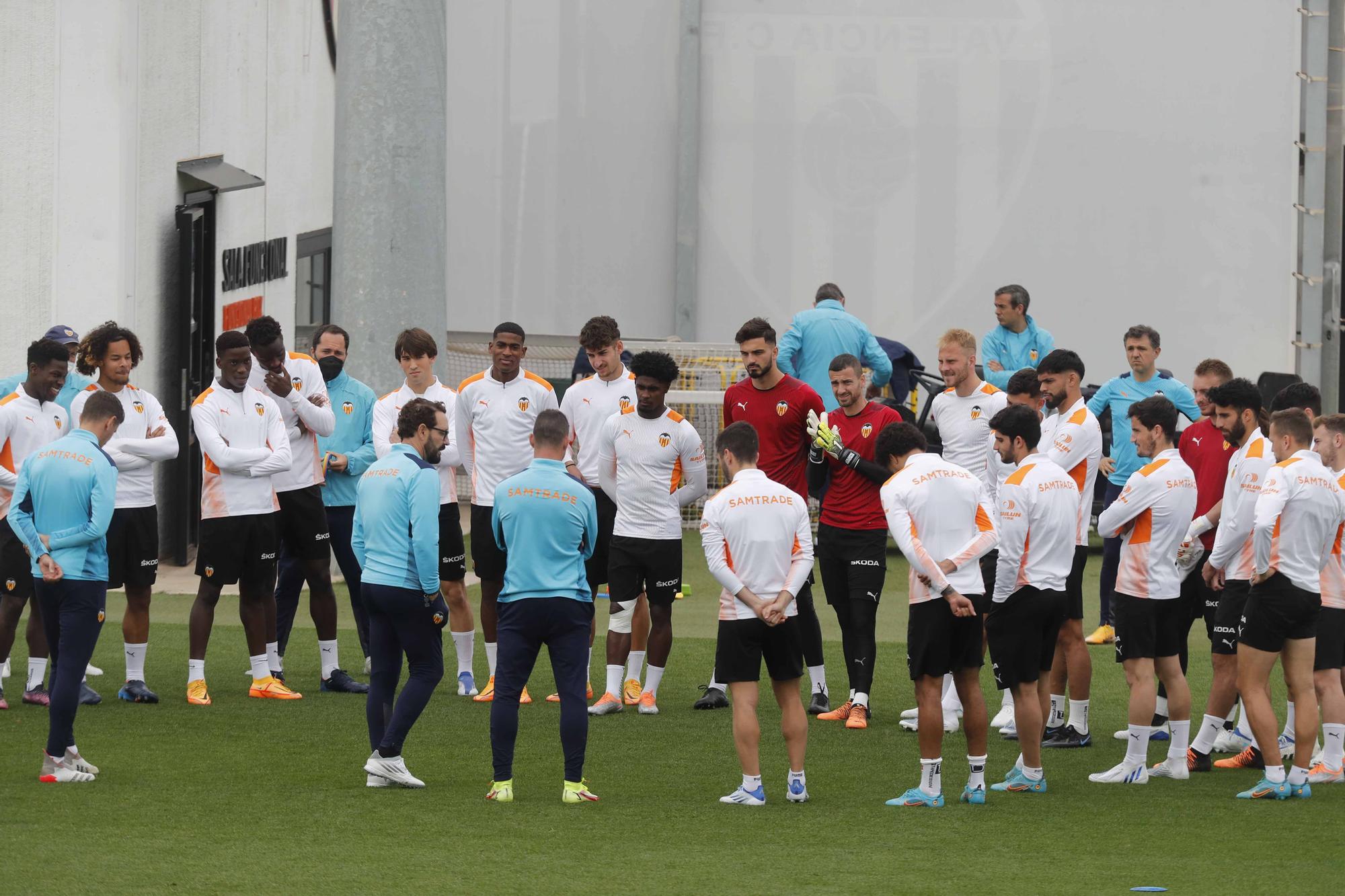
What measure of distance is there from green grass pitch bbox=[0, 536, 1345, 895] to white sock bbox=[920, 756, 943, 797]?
0.10 meters

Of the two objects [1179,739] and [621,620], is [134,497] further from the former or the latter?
[1179,739]

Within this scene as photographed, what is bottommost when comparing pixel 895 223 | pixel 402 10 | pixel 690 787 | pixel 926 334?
pixel 690 787

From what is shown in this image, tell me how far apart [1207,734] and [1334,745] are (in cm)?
57

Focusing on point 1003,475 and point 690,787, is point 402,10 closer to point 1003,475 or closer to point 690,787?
point 1003,475

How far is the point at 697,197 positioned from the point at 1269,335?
5.87 meters

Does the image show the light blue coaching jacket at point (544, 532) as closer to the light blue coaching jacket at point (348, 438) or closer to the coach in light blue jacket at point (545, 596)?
the coach in light blue jacket at point (545, 596)

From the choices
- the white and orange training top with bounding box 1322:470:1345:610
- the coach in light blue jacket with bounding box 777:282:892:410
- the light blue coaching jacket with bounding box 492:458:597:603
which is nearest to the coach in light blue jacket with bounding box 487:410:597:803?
the light blue coaching jacket with bounding box 492:458:597:603

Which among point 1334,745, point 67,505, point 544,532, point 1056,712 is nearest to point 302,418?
point 67,505

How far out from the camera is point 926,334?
17.1m

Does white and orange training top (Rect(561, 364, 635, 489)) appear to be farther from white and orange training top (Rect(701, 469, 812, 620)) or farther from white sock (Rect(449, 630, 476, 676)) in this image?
white and orange training top (Rect(701, 469, 812, 620))

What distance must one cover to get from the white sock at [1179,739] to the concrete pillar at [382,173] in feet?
24.0

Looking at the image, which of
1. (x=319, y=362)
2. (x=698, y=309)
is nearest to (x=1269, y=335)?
(x=698, y=309)

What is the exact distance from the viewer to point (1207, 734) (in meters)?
7.94

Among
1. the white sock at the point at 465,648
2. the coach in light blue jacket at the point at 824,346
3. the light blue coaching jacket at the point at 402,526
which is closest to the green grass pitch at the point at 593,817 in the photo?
Result: the white sock at the point at 465,648
